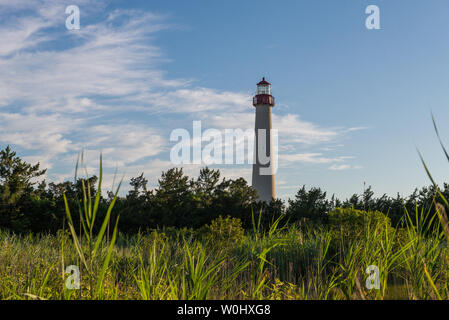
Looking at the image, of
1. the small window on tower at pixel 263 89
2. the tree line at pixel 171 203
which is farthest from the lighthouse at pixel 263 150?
the tree line at pixel 171 203

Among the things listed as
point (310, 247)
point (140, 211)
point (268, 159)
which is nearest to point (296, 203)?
point (140, 211)

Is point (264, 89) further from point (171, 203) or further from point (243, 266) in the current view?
point (243, 266)

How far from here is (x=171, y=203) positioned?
17.6m

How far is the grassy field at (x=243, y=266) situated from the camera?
3.55 meters

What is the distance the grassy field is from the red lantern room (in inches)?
692

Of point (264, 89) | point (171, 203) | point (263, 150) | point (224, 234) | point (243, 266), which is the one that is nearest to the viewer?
point (243, 266)

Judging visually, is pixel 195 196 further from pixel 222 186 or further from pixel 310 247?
pixel 310 247

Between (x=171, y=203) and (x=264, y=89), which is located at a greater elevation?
(x=264, y=89)

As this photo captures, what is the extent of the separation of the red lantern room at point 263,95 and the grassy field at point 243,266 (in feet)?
57.7

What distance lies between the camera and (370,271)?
3924mm

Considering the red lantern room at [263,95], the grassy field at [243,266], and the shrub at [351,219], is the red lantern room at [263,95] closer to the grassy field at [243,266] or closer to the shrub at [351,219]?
the grassy field at [243,266]

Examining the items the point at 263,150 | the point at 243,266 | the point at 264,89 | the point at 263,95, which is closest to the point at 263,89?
the point at 264,89

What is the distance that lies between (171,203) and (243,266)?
14.1m

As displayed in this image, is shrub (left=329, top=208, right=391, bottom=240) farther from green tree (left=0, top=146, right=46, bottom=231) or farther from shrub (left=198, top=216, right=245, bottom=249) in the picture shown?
green tree (left=0, top=146, right=46, bottom=231)
